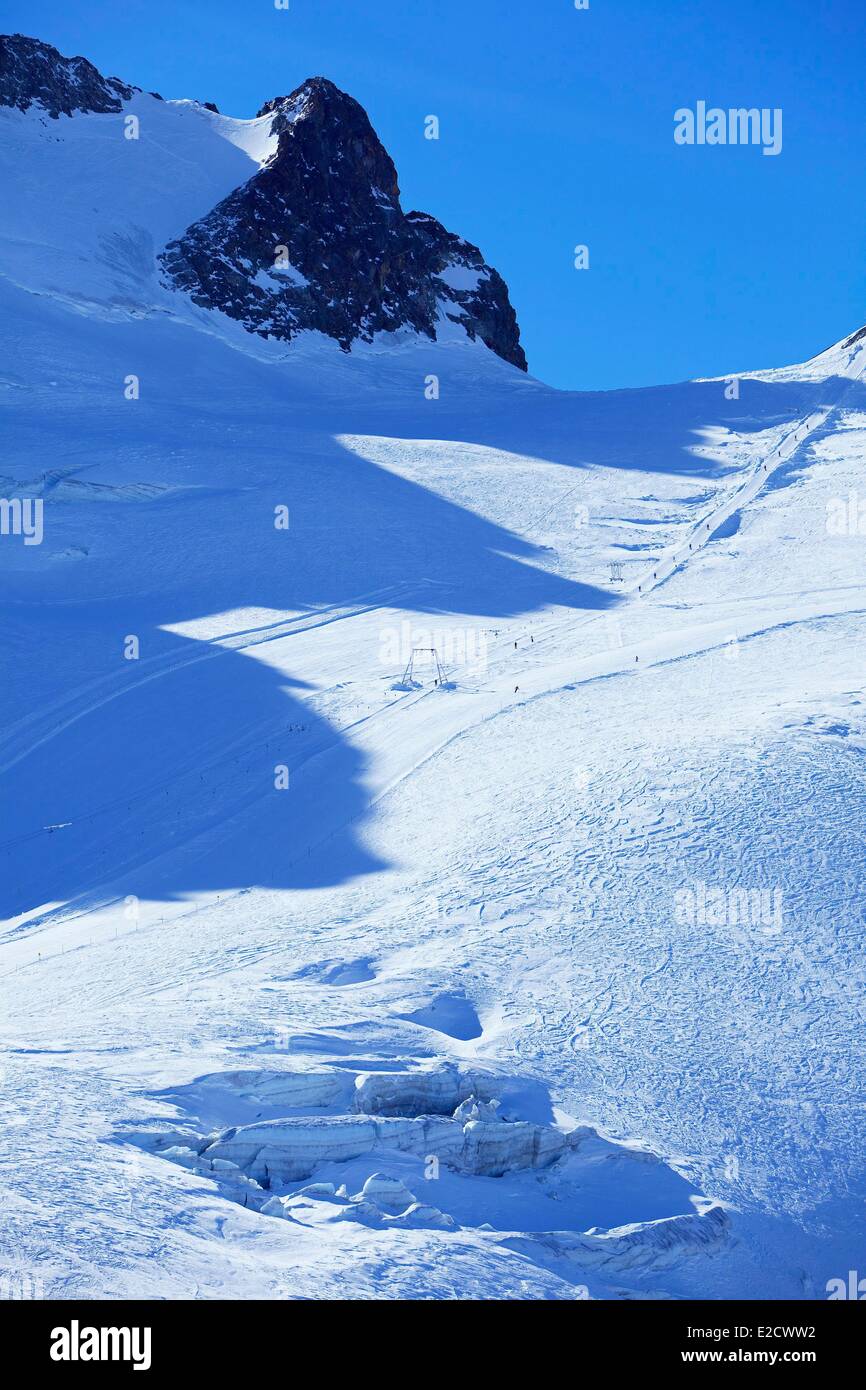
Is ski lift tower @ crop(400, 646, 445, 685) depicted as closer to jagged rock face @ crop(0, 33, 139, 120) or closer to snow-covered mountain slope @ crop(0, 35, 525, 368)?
snow-covered mountain slope @ crop(0, 35, 525, 368)

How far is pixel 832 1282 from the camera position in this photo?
1244 cm

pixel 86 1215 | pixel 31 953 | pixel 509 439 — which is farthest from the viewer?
pixel 509 439

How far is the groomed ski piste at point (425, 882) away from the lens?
1141cm

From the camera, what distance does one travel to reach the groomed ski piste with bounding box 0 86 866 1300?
11.4m

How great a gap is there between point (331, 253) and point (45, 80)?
72.2ft

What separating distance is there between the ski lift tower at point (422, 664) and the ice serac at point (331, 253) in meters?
47.7

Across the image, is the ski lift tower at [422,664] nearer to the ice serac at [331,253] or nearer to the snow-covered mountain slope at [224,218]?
the snow-covered mountain slope at [224,218]

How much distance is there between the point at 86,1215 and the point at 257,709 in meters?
16.7

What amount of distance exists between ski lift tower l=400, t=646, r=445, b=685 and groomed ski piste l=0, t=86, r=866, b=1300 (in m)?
0.27

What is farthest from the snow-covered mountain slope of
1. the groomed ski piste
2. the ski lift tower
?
the ski lift tower

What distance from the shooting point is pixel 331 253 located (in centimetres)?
8325

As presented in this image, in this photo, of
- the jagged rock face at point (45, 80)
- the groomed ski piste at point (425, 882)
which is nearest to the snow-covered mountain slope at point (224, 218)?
the jagged rock face at point (45, 80)

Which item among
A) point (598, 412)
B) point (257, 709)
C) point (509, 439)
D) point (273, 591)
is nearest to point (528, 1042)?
point (257, 709)
